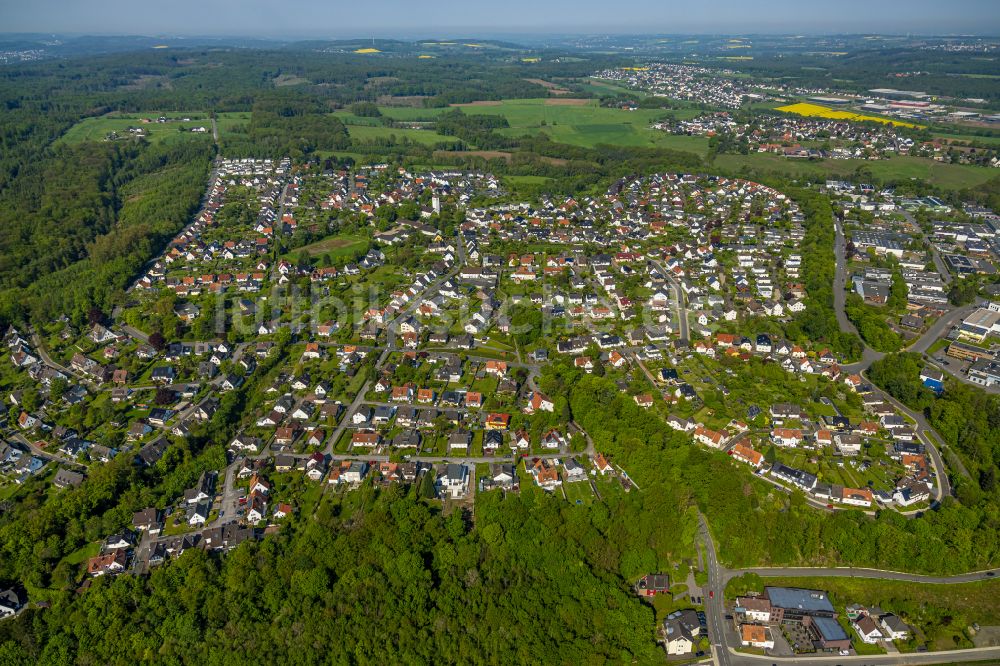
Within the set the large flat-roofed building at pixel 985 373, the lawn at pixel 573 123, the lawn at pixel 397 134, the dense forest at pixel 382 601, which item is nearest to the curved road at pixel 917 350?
the large flat-roofed building at pixel 985 373

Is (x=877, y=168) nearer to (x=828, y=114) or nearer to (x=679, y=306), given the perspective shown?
(x=828, y=114)

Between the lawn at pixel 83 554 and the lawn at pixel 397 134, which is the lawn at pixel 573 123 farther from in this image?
the lawn at pixel 83 554

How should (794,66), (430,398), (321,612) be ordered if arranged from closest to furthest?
1. (321,612)
2. (430,398)
3. (794,66)

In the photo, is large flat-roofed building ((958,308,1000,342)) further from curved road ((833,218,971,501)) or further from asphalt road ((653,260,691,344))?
asphalt road ((653,260,691,344))

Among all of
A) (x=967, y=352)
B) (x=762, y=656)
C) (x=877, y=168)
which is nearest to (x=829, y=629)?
(x=762, y=656)

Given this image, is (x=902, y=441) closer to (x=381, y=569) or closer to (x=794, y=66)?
(x=381, y=569)

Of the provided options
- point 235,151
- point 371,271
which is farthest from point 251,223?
point 235,151

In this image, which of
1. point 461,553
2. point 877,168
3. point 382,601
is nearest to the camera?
point 382,601
